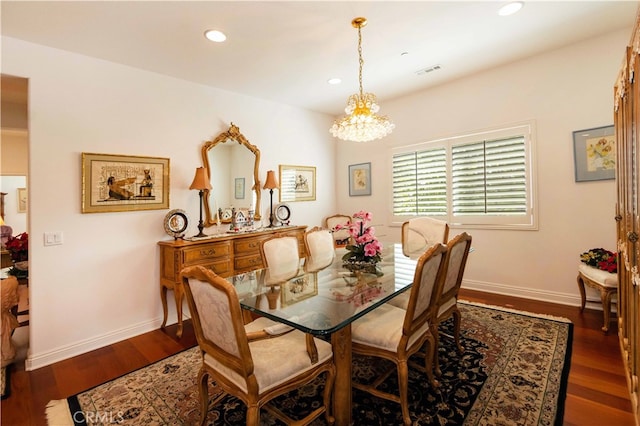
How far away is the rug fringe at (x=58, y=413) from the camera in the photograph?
181 cm

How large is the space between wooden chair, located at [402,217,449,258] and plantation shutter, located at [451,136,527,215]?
80 cm

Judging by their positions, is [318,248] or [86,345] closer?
[86,345]

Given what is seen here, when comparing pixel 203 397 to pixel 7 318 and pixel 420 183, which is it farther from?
pixel 420 183

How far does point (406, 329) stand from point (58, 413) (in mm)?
2262

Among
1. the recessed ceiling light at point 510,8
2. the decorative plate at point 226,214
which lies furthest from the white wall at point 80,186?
the recessed ceiling light at point 510,8

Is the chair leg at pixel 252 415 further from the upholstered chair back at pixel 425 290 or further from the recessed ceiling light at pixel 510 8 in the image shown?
the recessed ceiling light at pixel 510 8

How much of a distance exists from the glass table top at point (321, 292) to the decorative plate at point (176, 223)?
1386 millimetres

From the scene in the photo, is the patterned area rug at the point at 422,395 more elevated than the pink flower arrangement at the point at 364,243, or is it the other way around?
the pink flower arrangement at the point at 364,243

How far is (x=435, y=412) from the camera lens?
177 centimetres

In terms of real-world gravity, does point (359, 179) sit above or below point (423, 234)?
above

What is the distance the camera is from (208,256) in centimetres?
316

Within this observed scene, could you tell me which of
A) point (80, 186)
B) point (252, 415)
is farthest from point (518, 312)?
point (80, 186)

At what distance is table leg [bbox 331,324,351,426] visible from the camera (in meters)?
1.65

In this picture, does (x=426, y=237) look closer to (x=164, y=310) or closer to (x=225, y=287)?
(x=225, y=287)
